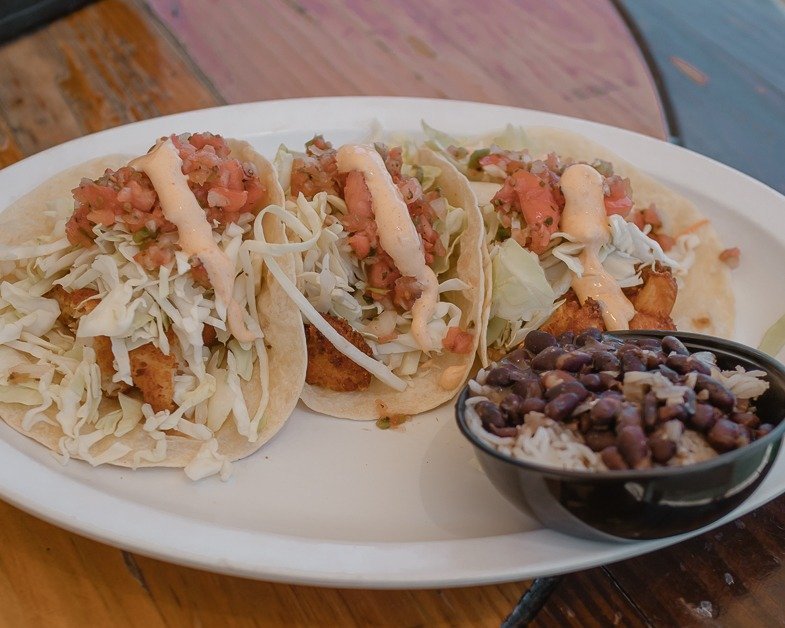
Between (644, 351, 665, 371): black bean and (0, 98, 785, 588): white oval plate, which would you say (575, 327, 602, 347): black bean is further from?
(0, 98, 785, 588): white oval plate

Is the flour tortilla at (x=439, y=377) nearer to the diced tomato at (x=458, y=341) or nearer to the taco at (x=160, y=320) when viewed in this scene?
the diced tomato at (x=458, y=341)

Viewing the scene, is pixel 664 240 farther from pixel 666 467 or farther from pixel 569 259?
pixel 666 467

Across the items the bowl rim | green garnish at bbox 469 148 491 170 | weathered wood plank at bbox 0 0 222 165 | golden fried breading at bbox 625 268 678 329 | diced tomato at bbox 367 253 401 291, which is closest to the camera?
the bowl rim

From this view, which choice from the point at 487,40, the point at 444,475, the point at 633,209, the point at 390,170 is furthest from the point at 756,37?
the point at 444,475

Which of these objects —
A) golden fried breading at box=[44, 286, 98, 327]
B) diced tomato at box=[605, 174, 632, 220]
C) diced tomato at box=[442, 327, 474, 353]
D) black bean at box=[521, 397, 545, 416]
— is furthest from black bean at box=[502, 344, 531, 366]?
Result: golden fried breading at box=[44, 286, 98, 327]

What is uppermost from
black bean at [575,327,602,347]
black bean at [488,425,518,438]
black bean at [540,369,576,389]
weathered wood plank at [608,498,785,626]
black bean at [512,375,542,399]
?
black bean at [540,369,576,389]

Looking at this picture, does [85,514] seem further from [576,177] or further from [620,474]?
[576,177]

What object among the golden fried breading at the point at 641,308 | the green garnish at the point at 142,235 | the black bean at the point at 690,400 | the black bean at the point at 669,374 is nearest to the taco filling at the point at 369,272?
the golden fried breading at the point at 641,308
